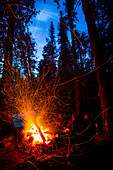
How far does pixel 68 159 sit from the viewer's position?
12.1ft

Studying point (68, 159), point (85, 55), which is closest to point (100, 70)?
point (85, 55)

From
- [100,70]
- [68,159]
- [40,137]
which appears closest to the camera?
[68,159]

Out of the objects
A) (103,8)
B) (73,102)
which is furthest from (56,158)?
(73,102)

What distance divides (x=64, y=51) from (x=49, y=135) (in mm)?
16488

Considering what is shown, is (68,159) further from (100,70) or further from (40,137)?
(100,70)

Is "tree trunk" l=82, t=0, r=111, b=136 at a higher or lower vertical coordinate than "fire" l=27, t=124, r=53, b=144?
higher

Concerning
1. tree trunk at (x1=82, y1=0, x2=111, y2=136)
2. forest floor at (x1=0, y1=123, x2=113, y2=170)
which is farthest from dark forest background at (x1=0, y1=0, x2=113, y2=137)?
forest floor at (x1=0, y1=123, x2=113, y2=170)

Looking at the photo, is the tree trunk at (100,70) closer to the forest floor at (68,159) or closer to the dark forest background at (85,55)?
the dark forest background at (85,55)

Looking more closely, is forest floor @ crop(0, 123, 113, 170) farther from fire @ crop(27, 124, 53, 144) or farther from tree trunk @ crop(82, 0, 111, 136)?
tree trunk @ crop(82, 0, 111, 136)

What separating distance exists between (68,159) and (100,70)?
13.2ft

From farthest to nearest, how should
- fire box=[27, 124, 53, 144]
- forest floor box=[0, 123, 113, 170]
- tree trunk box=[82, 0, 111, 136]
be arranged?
1. fire box=[27, 124, 53, 144]
2. tree trunk box=[82, 0, 111, 136]
3. forest floor box=[0, 123, 113, 170]

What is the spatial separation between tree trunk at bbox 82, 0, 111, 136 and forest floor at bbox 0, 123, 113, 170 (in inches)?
37.2

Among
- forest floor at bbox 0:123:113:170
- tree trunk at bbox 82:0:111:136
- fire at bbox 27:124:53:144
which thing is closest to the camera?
forest floor at bbox 0:123:113:170

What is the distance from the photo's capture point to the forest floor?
Result: 2.82 metres
